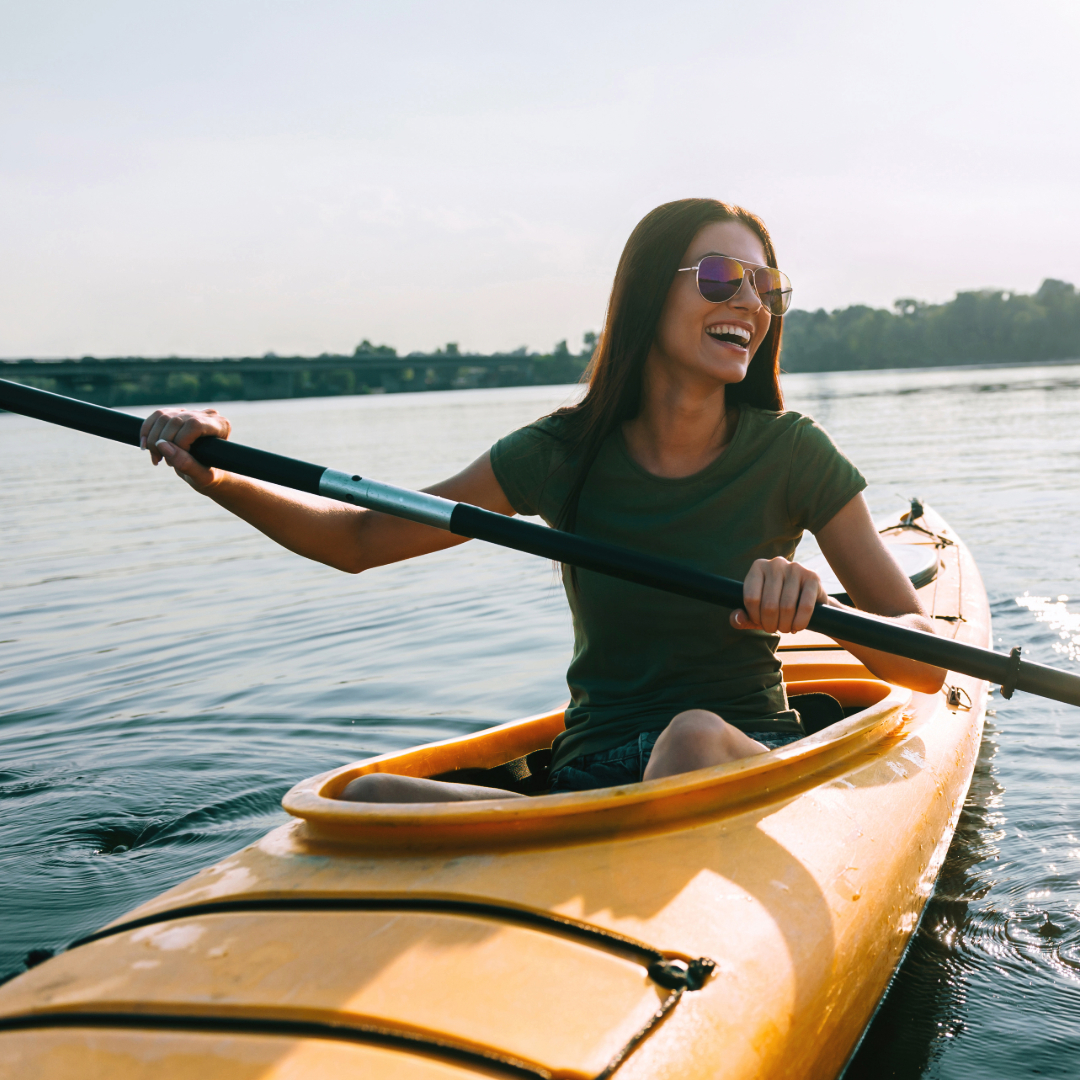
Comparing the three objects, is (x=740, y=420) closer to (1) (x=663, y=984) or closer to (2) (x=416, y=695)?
(1) (x=663, y=984)

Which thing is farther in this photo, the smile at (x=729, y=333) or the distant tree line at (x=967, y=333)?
the distant tree line at (x=967, y=333)

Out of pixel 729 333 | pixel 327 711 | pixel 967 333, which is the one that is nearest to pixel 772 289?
pixel 729 333

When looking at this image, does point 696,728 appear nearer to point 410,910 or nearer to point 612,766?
point 612,766

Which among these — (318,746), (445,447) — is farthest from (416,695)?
(445,447)

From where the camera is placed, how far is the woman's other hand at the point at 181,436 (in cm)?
232

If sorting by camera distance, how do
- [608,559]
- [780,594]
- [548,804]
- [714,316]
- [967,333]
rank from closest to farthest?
[548,804], [780,594], [608,559], [714,316], [967,333]

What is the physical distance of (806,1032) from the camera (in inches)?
68.7

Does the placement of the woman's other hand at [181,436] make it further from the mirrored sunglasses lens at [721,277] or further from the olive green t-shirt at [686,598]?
the mirrored sunglasses lens at [721,277]

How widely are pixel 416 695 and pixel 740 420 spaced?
359cm

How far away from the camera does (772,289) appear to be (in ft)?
8.26

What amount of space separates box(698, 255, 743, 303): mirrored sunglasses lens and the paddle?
68cm

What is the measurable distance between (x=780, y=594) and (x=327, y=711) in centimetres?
389

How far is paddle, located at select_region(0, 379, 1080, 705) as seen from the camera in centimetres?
217

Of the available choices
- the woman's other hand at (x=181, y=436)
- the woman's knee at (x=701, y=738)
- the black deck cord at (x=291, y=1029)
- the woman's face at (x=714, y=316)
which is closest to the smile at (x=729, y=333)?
the woman's face at (x=714, y=316)
